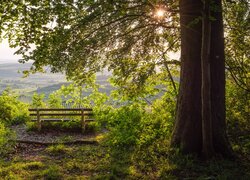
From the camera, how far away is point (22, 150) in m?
12.3

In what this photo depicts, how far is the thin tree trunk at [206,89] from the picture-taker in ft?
27.7

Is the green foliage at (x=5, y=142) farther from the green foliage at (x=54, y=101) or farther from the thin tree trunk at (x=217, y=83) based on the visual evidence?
the thin tree trunk at (x=217, y=83)

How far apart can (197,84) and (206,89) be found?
0.92 metres

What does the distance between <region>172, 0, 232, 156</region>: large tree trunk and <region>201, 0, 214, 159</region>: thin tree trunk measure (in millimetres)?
357

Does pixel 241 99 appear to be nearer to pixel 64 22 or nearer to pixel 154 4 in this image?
pixel 154 4

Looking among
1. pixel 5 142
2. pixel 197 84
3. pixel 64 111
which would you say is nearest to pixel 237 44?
pixel 197 84

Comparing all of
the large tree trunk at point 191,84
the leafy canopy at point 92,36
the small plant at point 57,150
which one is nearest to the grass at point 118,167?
the small plant at point 57,150

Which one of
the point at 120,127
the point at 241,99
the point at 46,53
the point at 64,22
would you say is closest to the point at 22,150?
the point at 120,127

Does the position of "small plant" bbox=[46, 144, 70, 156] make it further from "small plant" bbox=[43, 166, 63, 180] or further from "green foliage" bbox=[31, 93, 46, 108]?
"green foliage" bbox=[31, 93, 46, 108]

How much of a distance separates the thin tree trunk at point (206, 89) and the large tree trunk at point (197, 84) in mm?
357

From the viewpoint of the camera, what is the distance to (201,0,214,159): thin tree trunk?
844cm

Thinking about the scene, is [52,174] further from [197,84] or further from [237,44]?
[237,44]

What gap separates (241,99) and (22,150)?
7836mm

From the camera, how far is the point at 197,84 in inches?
379
